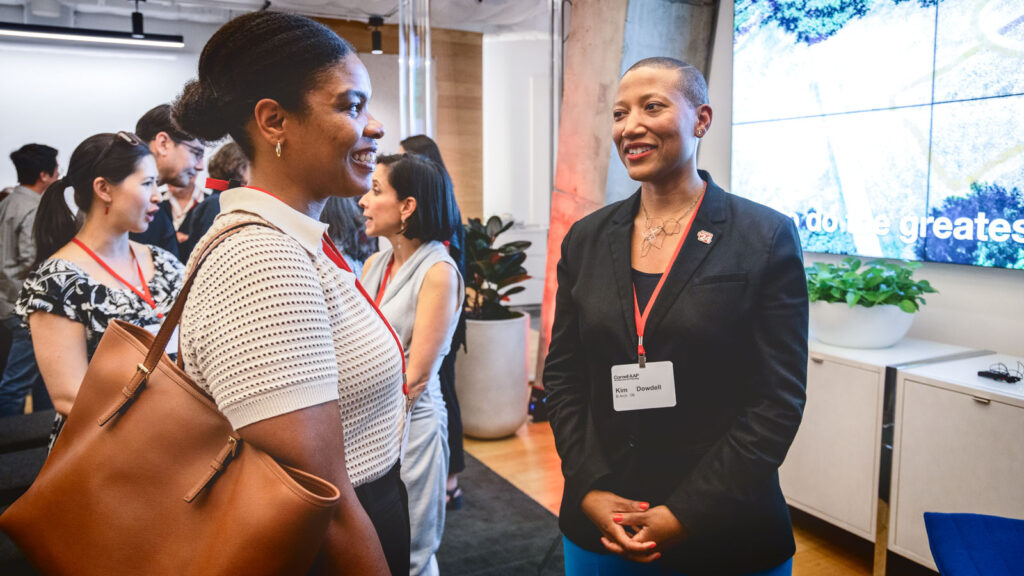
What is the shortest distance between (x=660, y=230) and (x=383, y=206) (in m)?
1.33

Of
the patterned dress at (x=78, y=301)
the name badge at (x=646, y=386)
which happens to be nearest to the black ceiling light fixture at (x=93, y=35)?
the patterned dress at (x=78, y=301)

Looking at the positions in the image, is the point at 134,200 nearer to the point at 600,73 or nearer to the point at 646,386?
the point at 646,386

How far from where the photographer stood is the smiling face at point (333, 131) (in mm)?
1003

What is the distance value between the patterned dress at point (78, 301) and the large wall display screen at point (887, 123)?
110 inches

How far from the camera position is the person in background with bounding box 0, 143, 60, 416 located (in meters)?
4.25

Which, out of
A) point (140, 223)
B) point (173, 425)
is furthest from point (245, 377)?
point (140, 223)

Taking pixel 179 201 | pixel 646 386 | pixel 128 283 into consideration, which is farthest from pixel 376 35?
pixel 646 386

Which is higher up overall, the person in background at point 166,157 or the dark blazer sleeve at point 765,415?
the person in background at point 166,157

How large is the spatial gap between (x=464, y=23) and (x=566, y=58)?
73.9 inches

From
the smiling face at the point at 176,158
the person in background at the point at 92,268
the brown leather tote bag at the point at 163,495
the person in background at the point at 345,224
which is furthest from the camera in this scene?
the smiling face at the point at 176,158

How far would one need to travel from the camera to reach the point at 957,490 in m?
2.41

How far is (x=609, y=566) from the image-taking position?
1.46 metres

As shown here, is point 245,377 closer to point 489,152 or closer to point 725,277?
point 725,277

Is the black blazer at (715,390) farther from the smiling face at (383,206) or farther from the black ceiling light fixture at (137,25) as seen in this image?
the black ceiling light fixture at (137,25)
